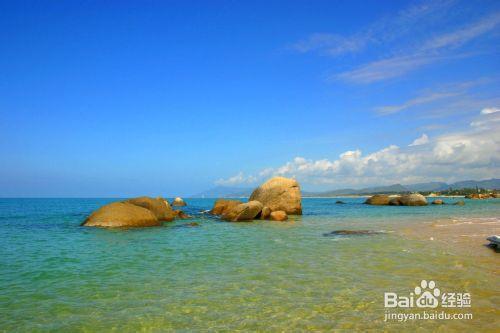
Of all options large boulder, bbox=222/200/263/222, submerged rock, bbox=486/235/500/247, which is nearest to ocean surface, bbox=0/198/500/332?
submerged rock, bbox=486/235/500/247

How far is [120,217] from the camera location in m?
25.4

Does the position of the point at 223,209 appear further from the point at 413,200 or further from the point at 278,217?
the point at 413,200

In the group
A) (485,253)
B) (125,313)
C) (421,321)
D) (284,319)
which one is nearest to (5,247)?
(125,313)

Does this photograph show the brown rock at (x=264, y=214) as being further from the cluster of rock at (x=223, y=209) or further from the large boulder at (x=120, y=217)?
the large boulder at (x=120, y=217)

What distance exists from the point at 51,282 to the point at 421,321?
961 cm

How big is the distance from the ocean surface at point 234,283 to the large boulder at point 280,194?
2087 centimetres

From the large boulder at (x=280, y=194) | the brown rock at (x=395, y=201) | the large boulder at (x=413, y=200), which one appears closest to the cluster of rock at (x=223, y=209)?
the large boulder at (x=280, y=194)

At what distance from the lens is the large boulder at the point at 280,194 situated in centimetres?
3856

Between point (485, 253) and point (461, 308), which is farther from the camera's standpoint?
point (485, 253)

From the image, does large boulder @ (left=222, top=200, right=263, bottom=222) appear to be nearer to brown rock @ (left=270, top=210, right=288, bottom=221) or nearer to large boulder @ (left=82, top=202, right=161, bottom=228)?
brown rock @ (left=270, top=210, right=288, bottom=221)

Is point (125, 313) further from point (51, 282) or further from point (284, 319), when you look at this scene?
point (51, 282)

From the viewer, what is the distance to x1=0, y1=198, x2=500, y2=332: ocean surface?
7.07 meters

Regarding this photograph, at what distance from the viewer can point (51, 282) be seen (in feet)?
33.6

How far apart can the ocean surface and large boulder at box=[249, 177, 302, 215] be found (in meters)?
20.9
